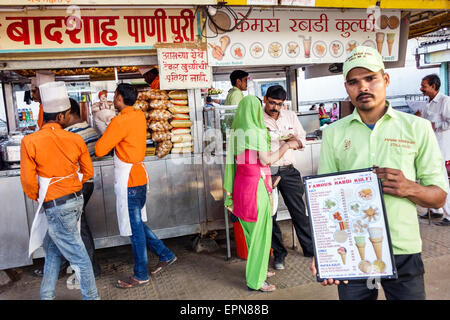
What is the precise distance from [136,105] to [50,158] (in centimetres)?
174

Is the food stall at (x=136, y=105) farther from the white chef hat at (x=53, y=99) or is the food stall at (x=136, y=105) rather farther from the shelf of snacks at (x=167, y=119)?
the white chef hat at (x=53, y=99)

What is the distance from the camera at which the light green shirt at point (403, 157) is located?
5.66ft

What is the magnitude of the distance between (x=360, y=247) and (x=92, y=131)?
11.4 feet

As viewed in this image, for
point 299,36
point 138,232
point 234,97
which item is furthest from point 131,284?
point 299,36

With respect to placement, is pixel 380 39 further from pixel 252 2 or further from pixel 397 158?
pixel 397 158

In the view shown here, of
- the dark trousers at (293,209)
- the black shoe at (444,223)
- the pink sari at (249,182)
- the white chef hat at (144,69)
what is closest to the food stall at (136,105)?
the white chef hat at (144,69)

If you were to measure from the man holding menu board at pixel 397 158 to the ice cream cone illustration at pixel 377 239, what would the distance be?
6.3 inches

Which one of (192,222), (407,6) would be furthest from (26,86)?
(407,6)

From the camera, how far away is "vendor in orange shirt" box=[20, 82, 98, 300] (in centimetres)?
303

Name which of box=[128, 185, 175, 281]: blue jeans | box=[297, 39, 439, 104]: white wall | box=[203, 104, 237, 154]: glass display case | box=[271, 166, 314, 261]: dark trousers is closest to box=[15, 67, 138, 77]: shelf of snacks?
box=[203, 104, 237, 154]: glass display case

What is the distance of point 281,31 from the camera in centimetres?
487

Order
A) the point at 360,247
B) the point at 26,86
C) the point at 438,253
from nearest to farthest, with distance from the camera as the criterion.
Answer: the point at 360,247
the point at 438,253
the point at 26,86

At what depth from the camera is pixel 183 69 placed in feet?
15.1
